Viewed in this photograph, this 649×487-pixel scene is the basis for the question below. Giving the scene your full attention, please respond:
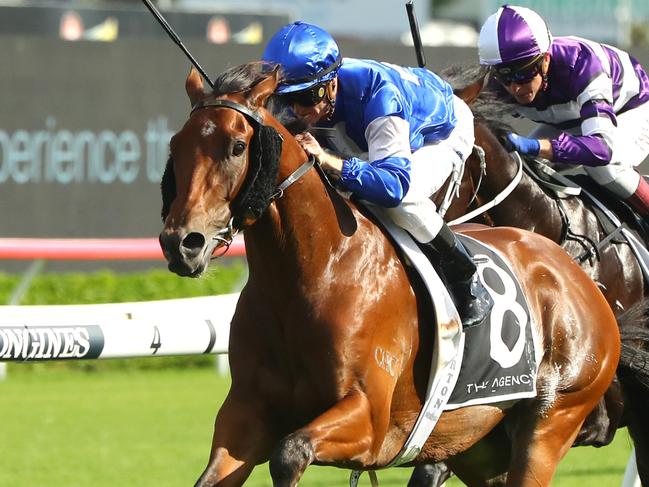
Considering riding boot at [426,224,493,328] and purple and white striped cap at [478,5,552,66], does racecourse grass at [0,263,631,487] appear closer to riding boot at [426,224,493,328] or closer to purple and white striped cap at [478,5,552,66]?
riding boot at [426,224,493,328]

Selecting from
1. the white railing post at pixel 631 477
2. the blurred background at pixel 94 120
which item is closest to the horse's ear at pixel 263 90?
the white railing post at pixel 631 477

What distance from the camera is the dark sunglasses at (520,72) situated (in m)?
5.62

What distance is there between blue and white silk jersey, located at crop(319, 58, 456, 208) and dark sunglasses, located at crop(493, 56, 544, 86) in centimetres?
78

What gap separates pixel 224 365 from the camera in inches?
396

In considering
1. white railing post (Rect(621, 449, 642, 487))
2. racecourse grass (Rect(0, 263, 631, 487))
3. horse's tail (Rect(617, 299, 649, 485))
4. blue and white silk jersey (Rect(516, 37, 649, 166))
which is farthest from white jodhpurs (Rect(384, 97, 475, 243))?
white railing post (Rect(621, 449, 642, 487))

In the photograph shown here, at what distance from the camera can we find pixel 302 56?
409 cm

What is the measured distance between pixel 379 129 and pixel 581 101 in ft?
5.95

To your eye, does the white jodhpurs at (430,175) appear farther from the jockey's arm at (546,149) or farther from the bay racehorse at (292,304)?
the jockey's arm at (546,149)

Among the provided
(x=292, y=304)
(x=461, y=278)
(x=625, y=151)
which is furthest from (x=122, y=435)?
(x=292, y=304)

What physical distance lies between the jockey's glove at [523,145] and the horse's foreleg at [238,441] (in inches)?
84.0

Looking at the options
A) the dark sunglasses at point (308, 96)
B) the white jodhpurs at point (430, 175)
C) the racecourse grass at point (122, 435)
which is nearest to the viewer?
the dark sunglasses at point (308, 96)

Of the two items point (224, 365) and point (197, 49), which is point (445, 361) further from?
point (197, 49)

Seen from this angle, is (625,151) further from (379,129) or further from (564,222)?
(379,129)

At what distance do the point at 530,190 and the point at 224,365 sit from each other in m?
4.77
